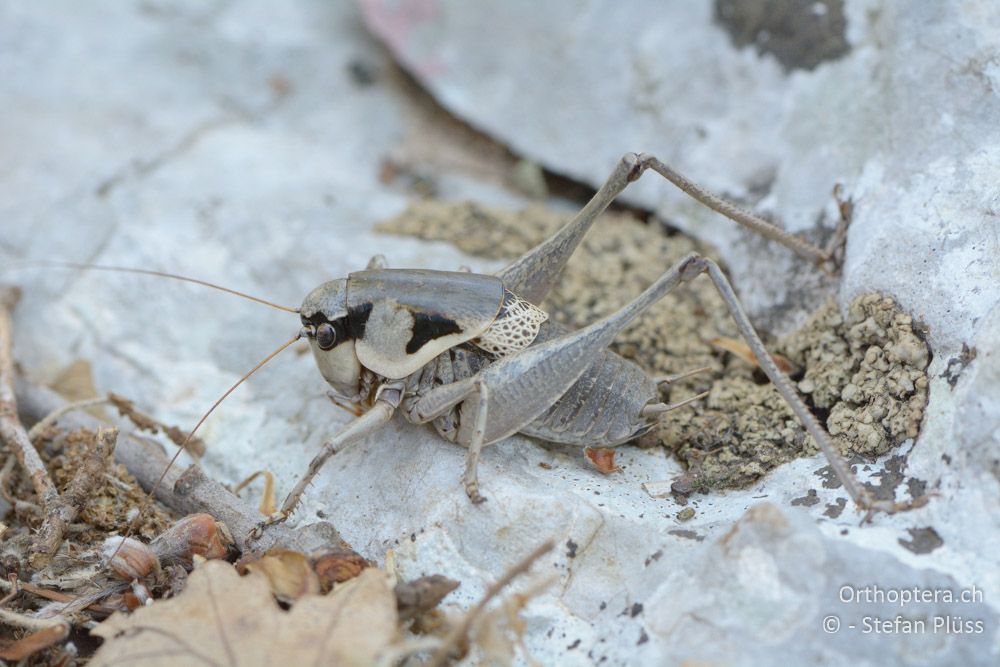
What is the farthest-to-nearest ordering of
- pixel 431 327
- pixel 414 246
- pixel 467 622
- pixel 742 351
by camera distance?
1. pixel 414 246
2. pixel 742 351
3. pixel 431 327
4. pixel 467 622

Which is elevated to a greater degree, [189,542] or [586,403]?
[586,403]

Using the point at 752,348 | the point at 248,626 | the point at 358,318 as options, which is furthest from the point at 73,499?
the point at 752,348

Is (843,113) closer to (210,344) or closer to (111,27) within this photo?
(210,344)

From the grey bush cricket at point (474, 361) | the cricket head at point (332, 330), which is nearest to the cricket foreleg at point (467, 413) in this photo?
the grey bush cricket at point (474, 361)

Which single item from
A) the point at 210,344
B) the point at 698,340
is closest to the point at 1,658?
the point at 210,344

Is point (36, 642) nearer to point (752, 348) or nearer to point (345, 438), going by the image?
point (345, 438)
